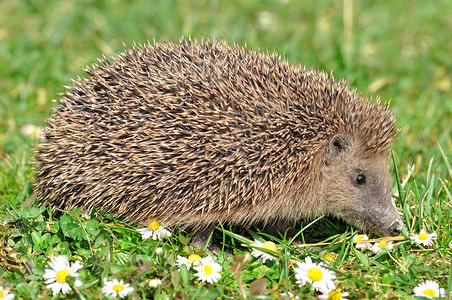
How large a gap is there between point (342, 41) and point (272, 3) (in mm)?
2071

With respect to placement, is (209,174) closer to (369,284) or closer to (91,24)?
(369,284)

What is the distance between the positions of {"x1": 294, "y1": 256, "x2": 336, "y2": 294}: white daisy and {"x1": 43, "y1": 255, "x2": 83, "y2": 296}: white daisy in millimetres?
1757

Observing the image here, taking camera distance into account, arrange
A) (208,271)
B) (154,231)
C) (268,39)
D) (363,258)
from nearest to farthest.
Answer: (208,271) → (363,258) → (154,231) → (268,39)

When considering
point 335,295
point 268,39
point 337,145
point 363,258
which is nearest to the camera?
point 335,295

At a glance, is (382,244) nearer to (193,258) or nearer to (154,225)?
(193,258)

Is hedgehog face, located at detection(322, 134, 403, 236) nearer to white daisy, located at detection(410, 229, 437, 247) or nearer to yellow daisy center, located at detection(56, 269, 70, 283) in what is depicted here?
white daisy, located at detection(410, 229, 437, 247)

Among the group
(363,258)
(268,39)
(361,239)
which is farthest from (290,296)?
(268,39)

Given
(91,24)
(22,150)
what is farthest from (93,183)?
(91,24)

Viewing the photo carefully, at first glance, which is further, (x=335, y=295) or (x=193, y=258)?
(x=193, y=258)

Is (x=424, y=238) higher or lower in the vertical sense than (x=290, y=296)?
higher

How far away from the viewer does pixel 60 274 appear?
4324 mm

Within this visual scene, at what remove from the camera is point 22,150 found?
6711 mm

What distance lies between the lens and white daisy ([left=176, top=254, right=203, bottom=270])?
15.2 feet

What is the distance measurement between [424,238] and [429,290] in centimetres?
78
